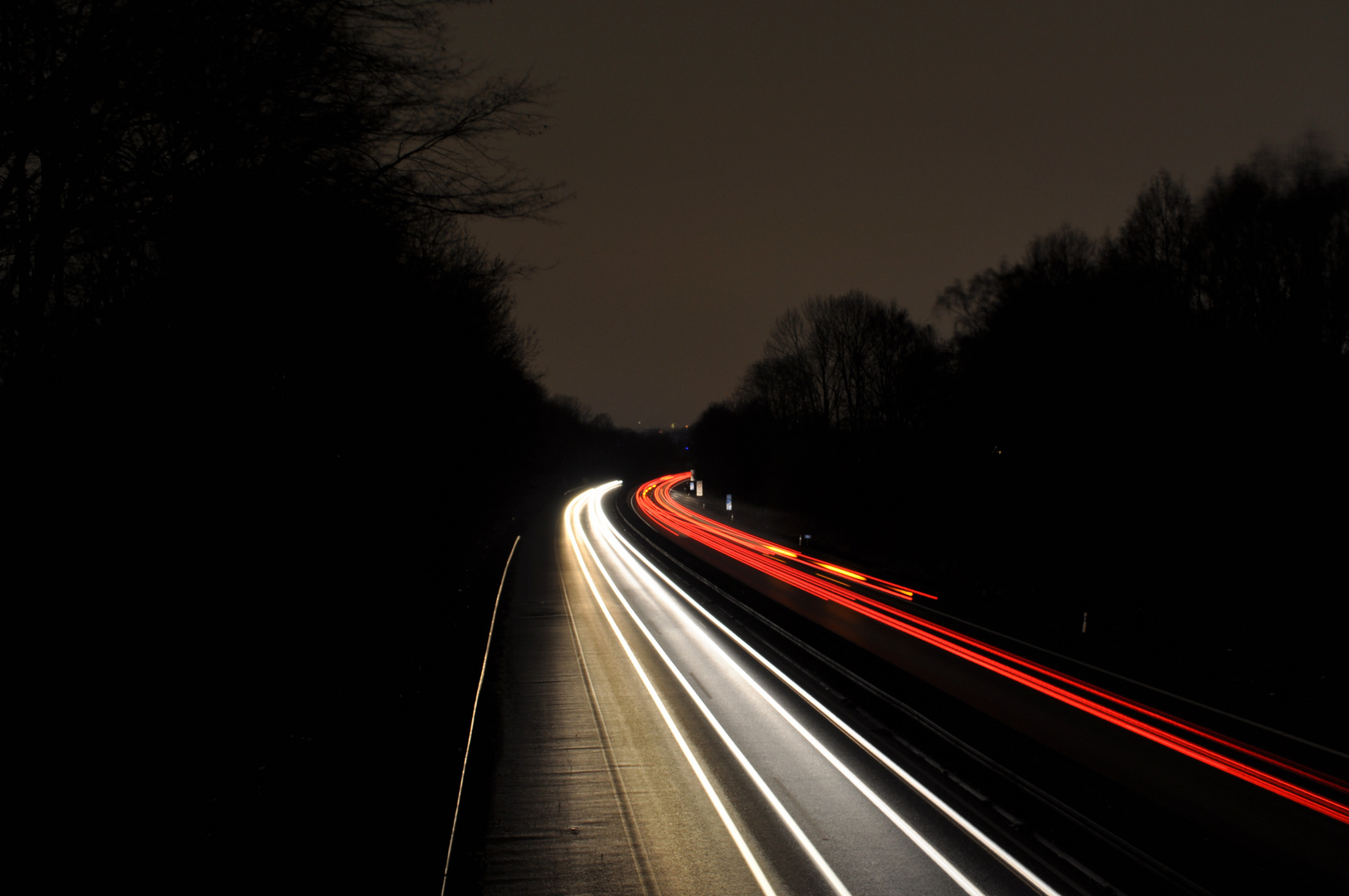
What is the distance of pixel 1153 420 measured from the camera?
2027 centimetres

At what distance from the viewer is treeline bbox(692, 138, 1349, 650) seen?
16141 mm

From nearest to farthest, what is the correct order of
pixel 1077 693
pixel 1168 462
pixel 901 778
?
pixel 901 778 → pixel 1077 693 → pixel 1168 462

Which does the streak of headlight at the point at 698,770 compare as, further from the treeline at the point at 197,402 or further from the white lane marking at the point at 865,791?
the treeline at the point at 197,402

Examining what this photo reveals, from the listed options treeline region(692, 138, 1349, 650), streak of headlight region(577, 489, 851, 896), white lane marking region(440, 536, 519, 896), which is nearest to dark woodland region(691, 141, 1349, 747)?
treeline region(692, 138, 1349, 650)

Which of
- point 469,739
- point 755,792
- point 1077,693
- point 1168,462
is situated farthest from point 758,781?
point 1168,462

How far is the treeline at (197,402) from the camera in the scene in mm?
4219

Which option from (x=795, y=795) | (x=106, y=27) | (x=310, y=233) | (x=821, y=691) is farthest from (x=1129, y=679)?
(x=106, y=27)

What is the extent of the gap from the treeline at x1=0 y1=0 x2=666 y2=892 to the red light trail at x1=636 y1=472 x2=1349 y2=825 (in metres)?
9.74

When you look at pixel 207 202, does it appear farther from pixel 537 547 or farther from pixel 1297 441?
pixel 537 547

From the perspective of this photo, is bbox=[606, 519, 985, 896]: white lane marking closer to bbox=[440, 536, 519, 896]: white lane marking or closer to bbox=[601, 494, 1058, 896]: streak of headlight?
bbox=[601, 494, 1058, 896]: streak of headlight

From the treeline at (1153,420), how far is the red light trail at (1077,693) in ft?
13.4

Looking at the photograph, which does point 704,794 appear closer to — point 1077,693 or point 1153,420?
point 1077,693

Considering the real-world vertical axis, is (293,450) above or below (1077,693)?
above

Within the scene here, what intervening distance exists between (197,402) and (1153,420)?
2316cm
